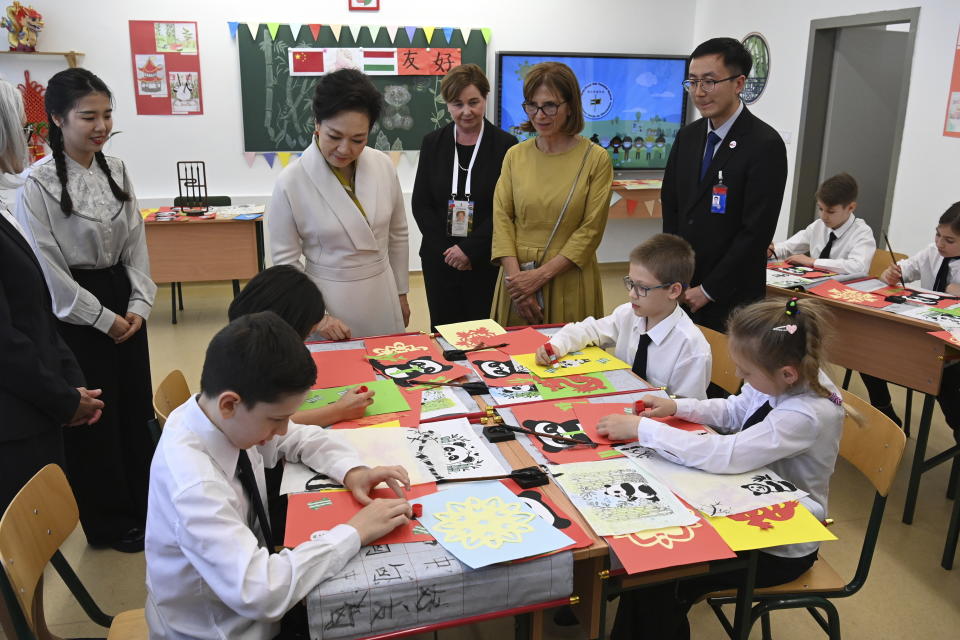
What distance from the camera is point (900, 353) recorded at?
2764 mm

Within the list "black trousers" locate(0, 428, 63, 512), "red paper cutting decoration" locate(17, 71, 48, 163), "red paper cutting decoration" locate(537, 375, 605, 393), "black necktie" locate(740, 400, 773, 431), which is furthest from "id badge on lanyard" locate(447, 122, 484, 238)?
"red paper cutting decoration" locate(17, 71, 48, 163)

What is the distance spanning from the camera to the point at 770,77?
5641 millimetres

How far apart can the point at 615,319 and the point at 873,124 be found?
4.44 m

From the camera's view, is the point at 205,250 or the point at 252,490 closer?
the point at 252,490

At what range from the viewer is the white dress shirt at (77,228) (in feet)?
6.79

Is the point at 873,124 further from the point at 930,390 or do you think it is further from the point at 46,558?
the point at 46,558

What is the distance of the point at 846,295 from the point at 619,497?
2.19 m

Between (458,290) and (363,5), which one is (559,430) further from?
(363,5)

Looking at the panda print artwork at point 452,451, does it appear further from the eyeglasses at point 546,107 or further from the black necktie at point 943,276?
the black necktie at point 943,276

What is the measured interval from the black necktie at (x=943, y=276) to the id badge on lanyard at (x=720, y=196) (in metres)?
1.29

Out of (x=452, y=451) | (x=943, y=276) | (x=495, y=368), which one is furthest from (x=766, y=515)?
(x=943, y=276)

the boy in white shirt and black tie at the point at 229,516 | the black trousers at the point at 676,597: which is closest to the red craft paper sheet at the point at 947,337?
the black trousers at the point at 676,597

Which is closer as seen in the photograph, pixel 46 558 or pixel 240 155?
pixel 46 558

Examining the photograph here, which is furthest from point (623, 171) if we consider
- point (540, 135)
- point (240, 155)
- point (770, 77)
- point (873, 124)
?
point (540, 135)
